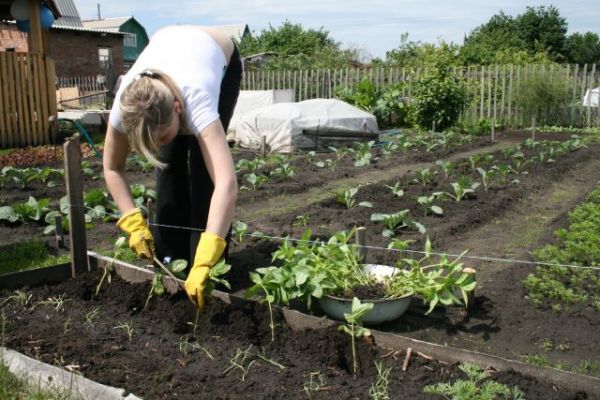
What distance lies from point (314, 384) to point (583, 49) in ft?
195

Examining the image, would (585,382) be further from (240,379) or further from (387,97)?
(387,97)

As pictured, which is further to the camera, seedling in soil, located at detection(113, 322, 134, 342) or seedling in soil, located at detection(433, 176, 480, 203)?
seedling in soil, located at detection(433, 176, 480, 203)

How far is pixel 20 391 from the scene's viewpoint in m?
2.35

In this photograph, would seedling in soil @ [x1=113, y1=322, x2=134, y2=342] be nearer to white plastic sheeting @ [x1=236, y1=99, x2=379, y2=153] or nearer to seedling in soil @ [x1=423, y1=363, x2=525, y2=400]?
seedling in soil @ [x1=423, y1=363, x2=525, y2=400]

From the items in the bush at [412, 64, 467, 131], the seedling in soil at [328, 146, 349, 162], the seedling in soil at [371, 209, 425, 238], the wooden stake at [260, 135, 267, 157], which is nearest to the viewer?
the seedling in soil at [371, 209, 425, 238]

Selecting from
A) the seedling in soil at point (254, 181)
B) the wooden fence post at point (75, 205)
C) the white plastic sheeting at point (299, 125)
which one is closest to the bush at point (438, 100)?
the white plastic sheeting at point (299, 125)

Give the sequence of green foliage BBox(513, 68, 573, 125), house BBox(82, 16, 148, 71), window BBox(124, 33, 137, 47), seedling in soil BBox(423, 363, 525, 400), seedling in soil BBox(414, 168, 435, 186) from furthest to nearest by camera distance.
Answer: window BBox(124, 33, 137, 47), house BBox(82, 16, 148, 71), green foliage BBox(513, 68, 573, 125), seedling in soil BBox(414, 168, 435, 186), seedling in soil BBox(423, 363, 525, 400)

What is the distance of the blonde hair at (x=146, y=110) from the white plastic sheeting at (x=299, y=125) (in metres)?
8.30

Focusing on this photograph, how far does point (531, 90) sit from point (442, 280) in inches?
530

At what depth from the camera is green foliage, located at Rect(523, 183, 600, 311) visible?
3.63m

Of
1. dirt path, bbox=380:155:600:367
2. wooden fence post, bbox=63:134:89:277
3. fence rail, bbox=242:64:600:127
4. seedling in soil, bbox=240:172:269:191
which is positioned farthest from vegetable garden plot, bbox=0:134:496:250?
fence rail, bbox=242:64:600:127

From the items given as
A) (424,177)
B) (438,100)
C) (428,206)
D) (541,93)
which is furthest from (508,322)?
(541,93)

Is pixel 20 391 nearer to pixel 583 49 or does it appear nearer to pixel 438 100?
pixel 438 100

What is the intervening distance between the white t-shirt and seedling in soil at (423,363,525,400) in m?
1.49
